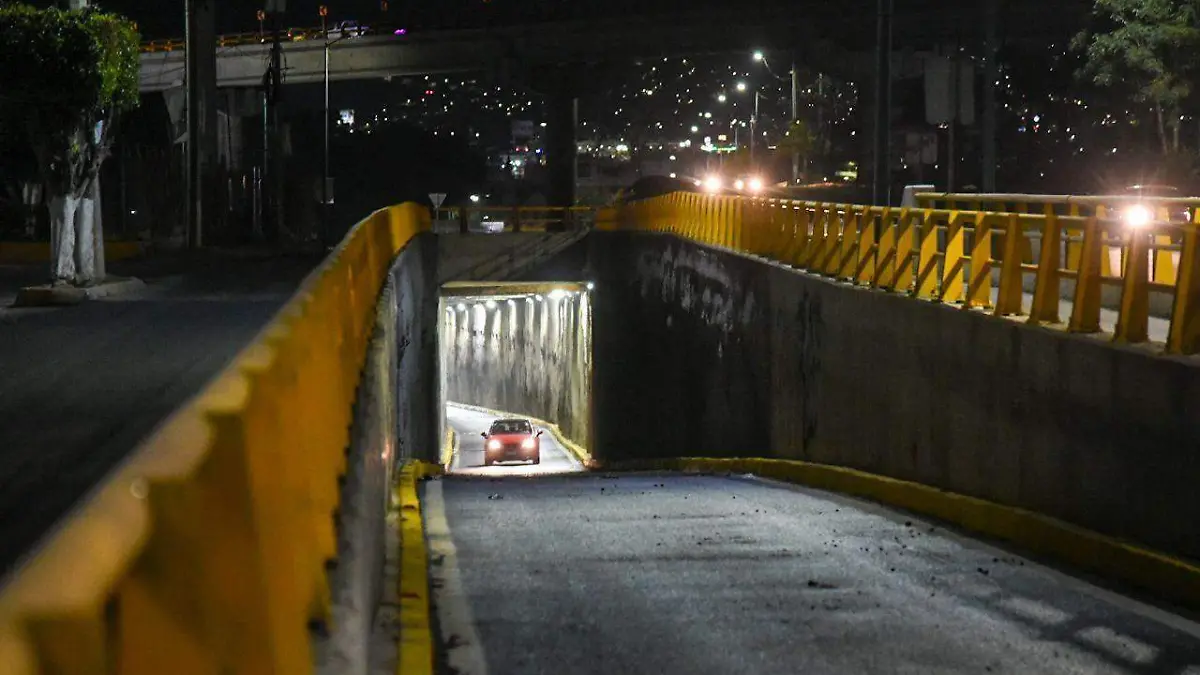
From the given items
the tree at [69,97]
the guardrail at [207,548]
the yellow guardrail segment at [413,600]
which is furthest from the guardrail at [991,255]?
the tree at [69,97]

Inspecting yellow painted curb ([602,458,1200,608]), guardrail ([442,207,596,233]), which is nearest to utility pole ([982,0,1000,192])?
yellow painted curb ([602,458,1200,608])

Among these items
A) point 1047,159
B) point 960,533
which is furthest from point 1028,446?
point 1047,159

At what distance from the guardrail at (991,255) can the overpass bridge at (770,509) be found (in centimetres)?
4

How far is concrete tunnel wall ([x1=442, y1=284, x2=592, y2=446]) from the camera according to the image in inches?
2076

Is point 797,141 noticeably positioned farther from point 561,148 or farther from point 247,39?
point 247,39

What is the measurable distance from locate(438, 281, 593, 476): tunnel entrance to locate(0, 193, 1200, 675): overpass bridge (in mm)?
20206

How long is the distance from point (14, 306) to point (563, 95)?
5540 centimetres

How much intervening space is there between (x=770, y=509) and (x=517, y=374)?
55689mm

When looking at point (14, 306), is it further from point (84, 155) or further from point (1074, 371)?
point (1074, 371)

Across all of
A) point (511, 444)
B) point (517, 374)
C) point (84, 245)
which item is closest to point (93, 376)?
point (84, 245)

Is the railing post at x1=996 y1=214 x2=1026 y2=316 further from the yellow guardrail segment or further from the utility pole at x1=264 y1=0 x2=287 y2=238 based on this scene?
the utility pole at x1=264 y1=0 x2=287 y2=238

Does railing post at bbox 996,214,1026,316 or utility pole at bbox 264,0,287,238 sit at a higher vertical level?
utility pole at bbox 264,0,287,238

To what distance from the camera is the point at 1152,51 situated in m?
39.5

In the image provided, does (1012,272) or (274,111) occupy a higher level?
(274,111)
